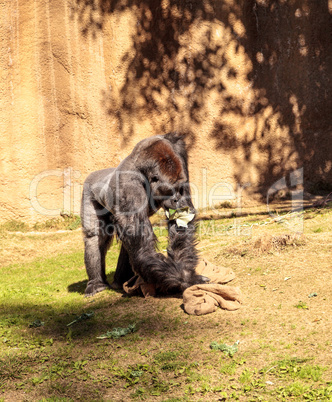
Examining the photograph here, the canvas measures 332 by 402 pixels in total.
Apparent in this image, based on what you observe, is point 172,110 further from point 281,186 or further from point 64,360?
point 64,360

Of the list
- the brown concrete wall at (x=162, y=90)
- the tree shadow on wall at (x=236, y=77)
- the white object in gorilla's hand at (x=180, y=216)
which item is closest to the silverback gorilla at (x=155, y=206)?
the white object in gorilla's hand at (x=180, y=216)

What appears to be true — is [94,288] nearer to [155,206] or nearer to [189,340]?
[155,206]

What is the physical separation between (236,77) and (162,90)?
62.6 inches

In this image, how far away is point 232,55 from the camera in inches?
404

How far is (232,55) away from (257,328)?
765 centimetres

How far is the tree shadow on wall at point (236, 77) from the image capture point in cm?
1003

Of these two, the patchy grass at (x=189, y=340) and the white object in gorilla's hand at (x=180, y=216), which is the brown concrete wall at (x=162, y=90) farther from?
the white object in gorilla's hand at (x=180, y=216)

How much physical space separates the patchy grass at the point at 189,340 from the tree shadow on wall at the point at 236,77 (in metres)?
4.64

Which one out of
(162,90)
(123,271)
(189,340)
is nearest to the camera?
(189,340)

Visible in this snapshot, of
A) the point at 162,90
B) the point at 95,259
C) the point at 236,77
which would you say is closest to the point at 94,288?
the point at 95,259

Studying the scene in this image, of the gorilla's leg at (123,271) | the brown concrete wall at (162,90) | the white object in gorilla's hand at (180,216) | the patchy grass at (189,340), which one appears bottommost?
the patchy grass at (189,340)

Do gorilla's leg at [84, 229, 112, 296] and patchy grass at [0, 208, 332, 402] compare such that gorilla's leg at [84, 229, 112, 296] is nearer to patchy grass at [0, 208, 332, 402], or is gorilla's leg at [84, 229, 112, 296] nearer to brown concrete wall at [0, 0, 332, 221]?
patchy grass at [0, 208, 332, 402]

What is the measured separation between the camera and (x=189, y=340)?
379cm

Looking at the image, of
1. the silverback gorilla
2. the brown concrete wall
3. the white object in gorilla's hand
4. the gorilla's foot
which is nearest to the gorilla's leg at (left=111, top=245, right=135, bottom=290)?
the gorilla's foot
